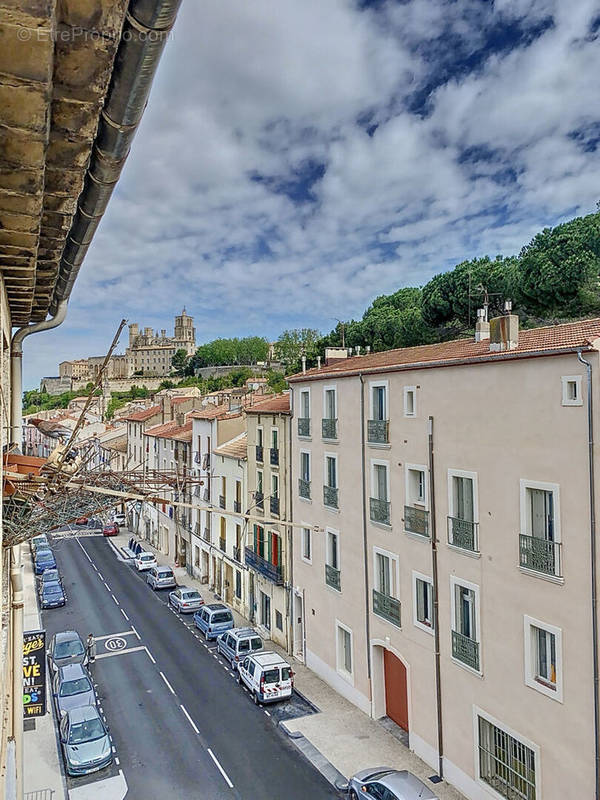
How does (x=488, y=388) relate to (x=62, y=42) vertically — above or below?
below

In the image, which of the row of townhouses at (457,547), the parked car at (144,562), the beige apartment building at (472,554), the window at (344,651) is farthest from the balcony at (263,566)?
the parked car at (144,562)

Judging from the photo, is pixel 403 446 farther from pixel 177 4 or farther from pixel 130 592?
pixel 130 592

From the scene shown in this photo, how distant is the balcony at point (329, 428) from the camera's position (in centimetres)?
2156

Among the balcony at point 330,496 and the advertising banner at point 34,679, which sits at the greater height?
the balcony at point 330,496

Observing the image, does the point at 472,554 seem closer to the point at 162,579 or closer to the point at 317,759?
the point at 317,759

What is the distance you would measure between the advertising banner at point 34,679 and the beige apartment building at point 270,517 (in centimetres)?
1048

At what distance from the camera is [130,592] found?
110 feet

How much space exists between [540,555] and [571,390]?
3.78 metres

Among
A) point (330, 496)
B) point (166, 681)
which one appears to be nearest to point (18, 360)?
point (330, 496)

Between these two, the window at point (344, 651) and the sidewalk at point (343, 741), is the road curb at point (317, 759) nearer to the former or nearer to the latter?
the sidewalk at point (343, 741)

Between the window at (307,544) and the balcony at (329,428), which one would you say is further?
the window at (307,544)

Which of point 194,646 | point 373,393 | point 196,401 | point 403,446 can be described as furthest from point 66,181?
point 196,401

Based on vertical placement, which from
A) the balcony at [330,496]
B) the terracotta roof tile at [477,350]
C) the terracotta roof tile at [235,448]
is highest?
the terracotta roof tile at [477,350]

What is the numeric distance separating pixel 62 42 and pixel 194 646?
27.2m
